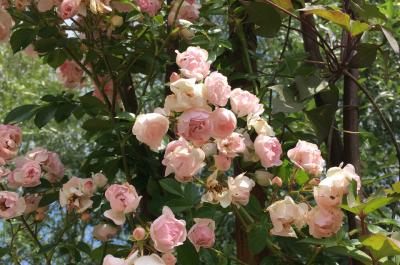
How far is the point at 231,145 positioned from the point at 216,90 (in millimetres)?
86

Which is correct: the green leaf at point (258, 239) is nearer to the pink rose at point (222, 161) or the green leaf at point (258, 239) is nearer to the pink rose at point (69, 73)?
the pink rose at point (222, 161)

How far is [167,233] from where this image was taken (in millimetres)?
776

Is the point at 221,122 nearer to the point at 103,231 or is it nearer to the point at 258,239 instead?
the point at 258,239

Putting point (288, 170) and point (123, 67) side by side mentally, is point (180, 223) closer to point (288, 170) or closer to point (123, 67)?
point (288, 170)

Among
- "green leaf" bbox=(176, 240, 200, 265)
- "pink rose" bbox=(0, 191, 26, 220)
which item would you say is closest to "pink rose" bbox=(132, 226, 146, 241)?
"green leaf" bbox=(176, 240, 200, 265)

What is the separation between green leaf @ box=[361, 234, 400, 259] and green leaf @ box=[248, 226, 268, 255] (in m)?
0.17

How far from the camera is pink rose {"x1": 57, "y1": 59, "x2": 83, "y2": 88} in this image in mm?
1348

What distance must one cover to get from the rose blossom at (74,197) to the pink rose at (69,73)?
0.40m

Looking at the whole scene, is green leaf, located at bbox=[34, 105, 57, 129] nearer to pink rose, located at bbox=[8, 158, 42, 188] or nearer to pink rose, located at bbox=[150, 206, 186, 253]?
pink rose, located at bbox=[8, 158, 42, 188]

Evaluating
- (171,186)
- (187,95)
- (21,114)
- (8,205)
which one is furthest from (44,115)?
(187,95)

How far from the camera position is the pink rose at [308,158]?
0.88 metres

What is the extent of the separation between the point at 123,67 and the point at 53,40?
0.14 m

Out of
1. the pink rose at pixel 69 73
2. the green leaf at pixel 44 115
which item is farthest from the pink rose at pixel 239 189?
the pink rose at pixel 69 73

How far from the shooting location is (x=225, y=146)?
2.79 feet
